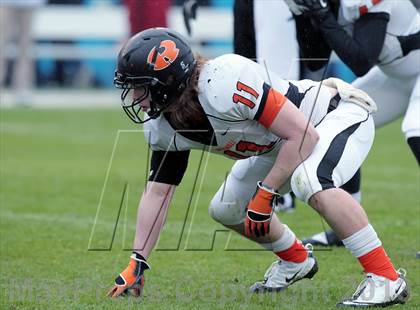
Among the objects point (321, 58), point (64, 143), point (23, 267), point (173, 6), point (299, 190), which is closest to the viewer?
point (299, 190)

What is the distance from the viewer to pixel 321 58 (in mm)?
5547

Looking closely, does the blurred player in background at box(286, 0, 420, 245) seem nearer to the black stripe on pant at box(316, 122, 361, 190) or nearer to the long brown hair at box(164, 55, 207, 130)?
the black stripe on pant at box(316, 122, 361, 190)

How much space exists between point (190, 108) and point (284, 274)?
2.84 ft

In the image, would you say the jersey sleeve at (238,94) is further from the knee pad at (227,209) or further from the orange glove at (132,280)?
the orange glove at (132,280)

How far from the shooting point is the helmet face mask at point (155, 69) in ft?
12.1

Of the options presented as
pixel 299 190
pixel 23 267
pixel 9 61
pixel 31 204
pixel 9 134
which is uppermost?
pixel 299 190

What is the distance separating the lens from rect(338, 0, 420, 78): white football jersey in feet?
16.0

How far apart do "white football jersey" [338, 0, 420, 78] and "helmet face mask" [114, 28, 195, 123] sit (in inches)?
54.5

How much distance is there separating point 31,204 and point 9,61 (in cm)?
1051

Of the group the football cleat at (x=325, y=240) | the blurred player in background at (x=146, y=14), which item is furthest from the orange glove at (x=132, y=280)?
the blurred player in background at (x=146, y=14)

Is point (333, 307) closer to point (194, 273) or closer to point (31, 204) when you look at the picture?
point (194, 273)

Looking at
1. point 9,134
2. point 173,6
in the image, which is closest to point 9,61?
point 173,6

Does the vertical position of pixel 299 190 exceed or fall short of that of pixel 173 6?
it exceeds it

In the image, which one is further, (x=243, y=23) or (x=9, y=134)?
(x=9, y=134)
